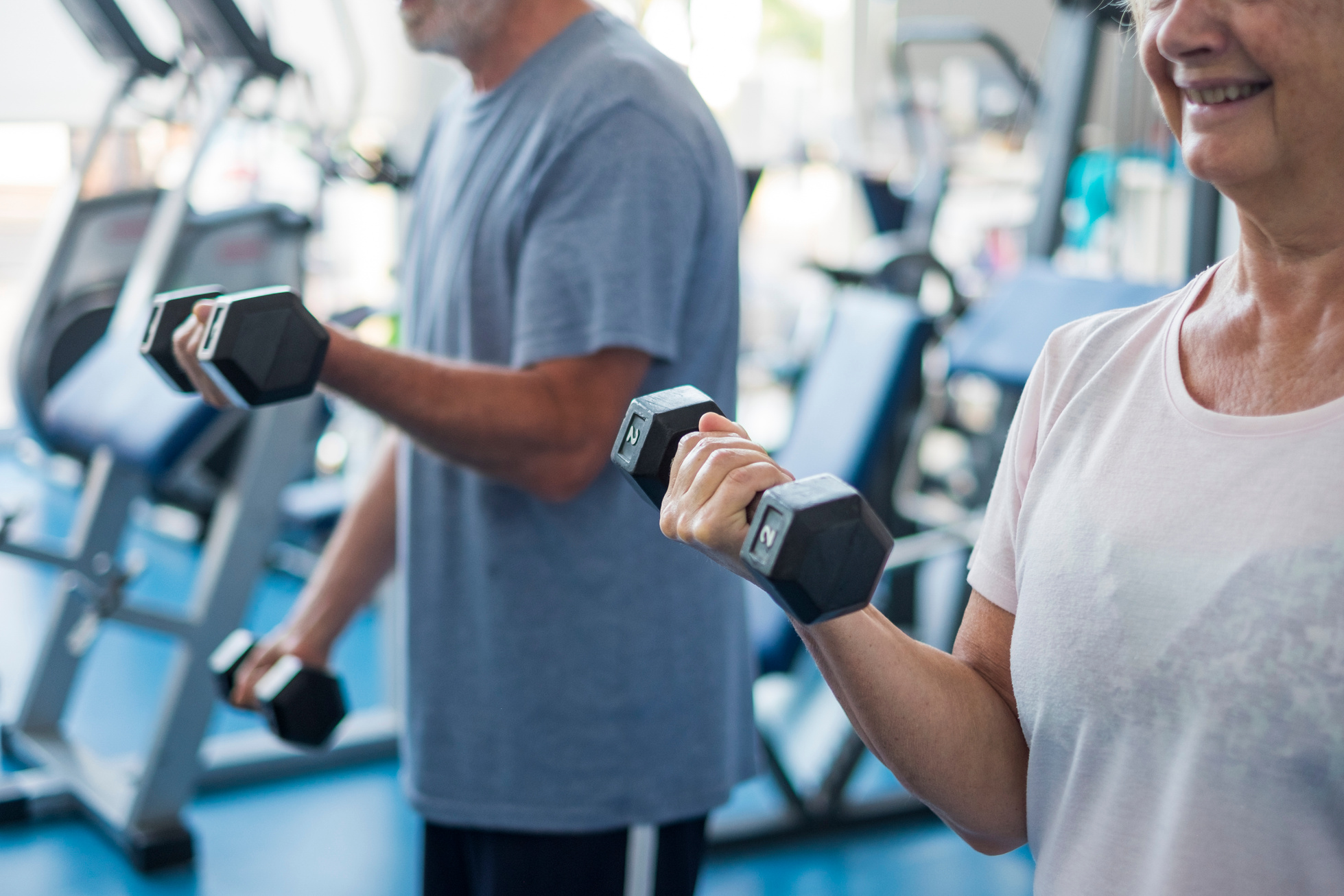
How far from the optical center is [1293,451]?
0.60 meters

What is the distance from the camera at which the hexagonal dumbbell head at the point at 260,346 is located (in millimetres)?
898

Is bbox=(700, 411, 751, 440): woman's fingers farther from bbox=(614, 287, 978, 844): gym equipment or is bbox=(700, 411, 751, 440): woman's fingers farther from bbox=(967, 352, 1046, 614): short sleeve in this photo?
bbox=(614, 287, 978, 844): gym equipment

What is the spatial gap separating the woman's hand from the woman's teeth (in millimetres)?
301

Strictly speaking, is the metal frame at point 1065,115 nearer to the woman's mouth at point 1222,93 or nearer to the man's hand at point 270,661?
the man's hand at point 270,661

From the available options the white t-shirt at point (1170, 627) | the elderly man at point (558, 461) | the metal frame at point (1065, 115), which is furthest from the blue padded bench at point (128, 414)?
the metal frame at point (1065, 115)

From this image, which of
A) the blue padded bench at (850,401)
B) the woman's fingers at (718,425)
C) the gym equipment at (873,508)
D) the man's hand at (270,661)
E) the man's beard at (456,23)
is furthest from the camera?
the gym equipment at (873,508)

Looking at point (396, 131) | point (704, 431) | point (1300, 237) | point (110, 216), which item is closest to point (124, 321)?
point (110, 216)

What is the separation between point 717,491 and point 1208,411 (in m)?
0.27

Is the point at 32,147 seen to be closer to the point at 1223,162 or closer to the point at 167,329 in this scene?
the point at 167,329

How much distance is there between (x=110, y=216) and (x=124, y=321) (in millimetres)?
868

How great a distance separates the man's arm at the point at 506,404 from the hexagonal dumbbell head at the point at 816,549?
1.56 ft

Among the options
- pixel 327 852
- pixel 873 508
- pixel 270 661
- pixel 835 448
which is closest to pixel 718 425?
pixel 270 661

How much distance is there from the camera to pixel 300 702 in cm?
126

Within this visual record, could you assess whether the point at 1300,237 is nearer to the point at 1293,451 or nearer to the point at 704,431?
the point at 1293,451
